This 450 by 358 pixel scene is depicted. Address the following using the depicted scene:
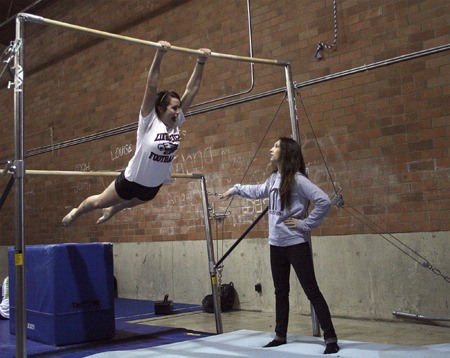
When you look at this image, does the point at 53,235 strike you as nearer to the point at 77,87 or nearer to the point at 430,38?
the point at 77,87

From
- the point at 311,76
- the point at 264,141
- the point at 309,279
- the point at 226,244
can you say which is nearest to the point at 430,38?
the point at 311,76

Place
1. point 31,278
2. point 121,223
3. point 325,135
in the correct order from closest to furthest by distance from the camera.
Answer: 1. point 31,278
2. point 325,135
3. point 121,223

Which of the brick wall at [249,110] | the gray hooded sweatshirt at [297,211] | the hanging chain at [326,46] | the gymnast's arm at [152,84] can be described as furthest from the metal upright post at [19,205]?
the hanging chain at [326,46]

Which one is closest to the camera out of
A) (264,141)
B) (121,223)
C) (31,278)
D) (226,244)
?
(31,278)

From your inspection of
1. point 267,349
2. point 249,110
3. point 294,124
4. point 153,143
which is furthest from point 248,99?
point 267,349

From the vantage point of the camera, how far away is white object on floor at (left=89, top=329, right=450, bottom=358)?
3.40m

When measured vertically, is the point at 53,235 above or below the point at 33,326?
above

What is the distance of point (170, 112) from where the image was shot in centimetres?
343

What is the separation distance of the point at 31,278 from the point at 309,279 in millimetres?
2235

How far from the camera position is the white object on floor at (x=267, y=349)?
340 cm

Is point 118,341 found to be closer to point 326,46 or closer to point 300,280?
point 300,280

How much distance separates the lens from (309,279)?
3.51 meters

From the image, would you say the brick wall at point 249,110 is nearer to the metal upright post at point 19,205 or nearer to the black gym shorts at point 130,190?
the black gym shorts at point 130,190

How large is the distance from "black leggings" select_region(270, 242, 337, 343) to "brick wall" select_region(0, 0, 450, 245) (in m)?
1.51
